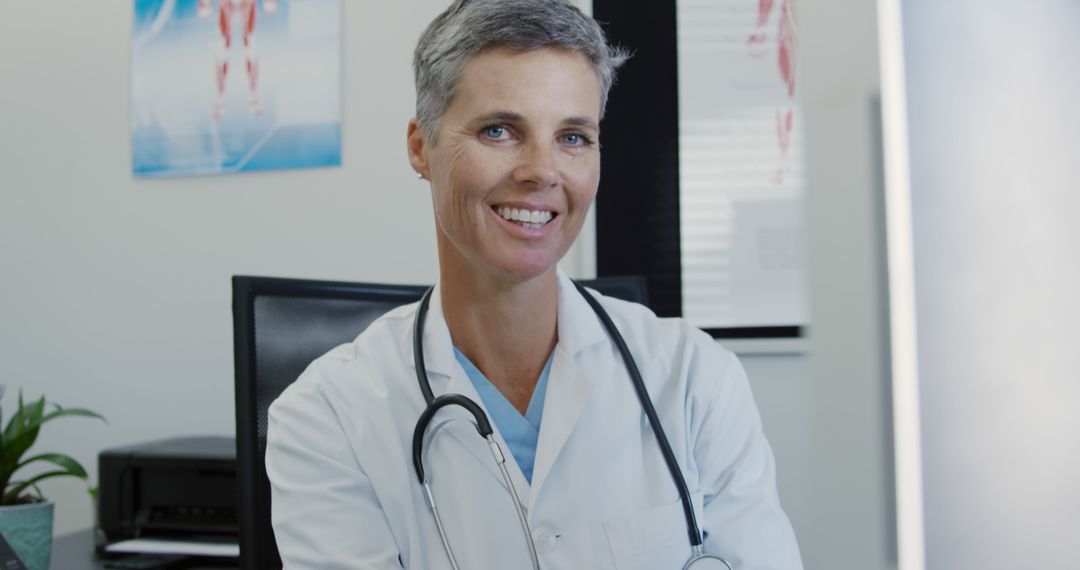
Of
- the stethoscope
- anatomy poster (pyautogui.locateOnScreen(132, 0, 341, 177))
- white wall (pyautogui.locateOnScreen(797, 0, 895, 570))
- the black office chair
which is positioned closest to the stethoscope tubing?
the stethoscope

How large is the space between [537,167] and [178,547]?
919mm

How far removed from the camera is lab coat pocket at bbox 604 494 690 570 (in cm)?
97

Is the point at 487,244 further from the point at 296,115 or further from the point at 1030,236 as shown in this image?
the point at 296,115

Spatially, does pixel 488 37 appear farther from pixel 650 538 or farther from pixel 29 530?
pixel 29 530

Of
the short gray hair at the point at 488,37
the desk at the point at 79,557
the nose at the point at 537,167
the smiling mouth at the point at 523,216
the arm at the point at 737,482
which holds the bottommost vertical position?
the desk at the point at 79,557

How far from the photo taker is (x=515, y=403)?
3.57 feet

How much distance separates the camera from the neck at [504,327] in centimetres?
108

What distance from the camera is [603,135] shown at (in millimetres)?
1892

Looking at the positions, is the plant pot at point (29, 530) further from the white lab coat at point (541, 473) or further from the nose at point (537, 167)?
the nose at point (537, 167)

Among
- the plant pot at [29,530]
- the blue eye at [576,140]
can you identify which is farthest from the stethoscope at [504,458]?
the plant pot at [29,530]

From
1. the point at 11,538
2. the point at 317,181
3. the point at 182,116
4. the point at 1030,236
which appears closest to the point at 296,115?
the point at 317,181

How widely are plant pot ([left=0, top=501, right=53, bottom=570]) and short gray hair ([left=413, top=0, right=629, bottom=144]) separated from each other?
→ 894mm

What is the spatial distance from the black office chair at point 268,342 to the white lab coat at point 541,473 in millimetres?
64

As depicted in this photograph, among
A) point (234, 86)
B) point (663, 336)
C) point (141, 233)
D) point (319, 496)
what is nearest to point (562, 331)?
point (663, 336)
